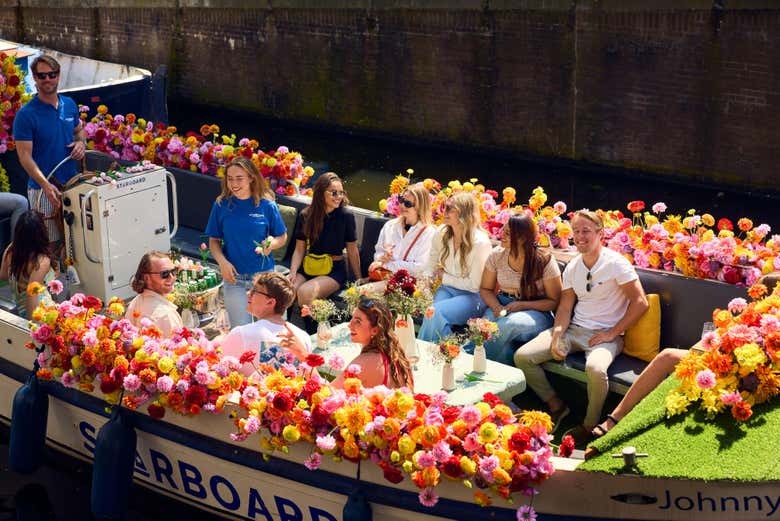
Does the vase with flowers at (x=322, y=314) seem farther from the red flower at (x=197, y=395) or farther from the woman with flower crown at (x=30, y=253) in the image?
the woman with flower crown at (x=30, y=253)

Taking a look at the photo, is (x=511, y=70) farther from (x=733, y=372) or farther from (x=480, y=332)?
(x=733, y=372)

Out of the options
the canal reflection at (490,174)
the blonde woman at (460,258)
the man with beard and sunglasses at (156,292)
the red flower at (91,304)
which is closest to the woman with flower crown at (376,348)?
the man with beard and sunglasses at (156,292)

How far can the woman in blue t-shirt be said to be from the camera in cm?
725

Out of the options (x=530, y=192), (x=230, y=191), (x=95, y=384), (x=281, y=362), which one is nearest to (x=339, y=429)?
(x=281, y=362)

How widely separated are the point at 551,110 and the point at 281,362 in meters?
9.36

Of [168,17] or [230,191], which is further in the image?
[168,17]

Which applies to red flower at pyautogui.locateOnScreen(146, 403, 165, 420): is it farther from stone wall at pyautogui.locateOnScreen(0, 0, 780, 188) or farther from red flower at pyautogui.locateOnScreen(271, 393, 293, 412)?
stone wall at pyautogui.locateOnScreen(0, 0, 780, 188)

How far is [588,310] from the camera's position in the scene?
265 inches

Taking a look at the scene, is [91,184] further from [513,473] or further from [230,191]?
[513,473]

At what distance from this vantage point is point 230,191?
7.32m

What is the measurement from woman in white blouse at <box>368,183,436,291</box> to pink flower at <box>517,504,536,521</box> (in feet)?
8.82

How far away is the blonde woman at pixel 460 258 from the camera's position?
7.14 m

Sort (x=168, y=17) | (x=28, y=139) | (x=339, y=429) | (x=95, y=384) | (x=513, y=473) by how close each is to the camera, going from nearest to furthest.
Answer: (x=513, y=473), (x=339, y=429), (x=95, y=384), (x=28, y=139), (x=168, y=17)

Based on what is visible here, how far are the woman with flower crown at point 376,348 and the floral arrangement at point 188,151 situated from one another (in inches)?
134
